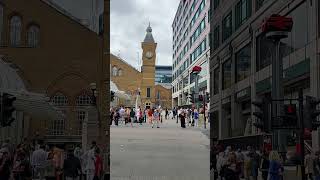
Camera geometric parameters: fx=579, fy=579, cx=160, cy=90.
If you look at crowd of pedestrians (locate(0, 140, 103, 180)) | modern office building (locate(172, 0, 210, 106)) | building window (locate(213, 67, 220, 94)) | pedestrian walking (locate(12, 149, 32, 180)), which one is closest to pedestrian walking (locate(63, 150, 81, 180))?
crowd of pedestrians (locate(0, 140, 103, 180))

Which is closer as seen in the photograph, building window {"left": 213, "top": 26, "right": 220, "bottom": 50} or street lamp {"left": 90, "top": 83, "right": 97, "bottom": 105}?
building window {"left": 213, "top": 26, "right": 220, "bottom": 50}

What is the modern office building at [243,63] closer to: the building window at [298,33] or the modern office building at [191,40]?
the building window at [298,33]

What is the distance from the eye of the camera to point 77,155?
10977 mm

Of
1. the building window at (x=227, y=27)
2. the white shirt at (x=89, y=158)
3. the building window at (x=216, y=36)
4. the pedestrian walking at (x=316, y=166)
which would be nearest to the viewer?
the building window at (x=227, y=27)

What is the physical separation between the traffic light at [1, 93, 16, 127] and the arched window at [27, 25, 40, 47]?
108 centimetres

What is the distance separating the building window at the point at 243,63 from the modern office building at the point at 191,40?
3.19 ft

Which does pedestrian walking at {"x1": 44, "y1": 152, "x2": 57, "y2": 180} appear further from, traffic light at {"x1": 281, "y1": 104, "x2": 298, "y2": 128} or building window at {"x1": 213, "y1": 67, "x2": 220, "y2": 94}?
traffic light at {"x1": 281, "y1": 104, "x2": 298, "y2": 128}

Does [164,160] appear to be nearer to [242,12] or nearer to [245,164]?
[245,164]

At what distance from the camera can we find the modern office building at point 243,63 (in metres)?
8.97

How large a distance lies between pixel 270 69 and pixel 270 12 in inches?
45.1

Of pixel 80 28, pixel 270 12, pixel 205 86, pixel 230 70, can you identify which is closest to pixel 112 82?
pixel 80 28

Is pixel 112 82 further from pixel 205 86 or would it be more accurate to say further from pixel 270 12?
pixel 270 12

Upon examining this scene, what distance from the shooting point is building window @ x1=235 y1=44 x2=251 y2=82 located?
360 inches

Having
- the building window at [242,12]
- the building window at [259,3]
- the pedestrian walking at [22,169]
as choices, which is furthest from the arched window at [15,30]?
the building window at [259,3]
